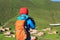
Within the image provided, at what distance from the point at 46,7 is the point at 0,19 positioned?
7.74 m

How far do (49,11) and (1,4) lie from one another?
4937 millimetres

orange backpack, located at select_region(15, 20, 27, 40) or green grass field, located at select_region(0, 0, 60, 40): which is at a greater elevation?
orange backpack, located at select_region(15, 20, 27, 40)

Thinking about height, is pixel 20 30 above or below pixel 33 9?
above

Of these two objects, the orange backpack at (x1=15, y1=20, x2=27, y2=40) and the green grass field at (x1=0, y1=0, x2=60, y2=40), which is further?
the green grass field at (x1=0, y1=0, x2=60, y2=40)

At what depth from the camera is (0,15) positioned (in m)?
26.2

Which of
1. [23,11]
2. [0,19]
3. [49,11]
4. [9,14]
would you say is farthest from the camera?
[49,11]

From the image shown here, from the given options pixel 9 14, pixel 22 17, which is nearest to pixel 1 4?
pixel 9 14

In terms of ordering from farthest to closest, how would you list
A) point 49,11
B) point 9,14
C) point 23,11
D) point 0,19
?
1. point 49,11
2. point 9,14
3. point 0,19
4. point 23,11

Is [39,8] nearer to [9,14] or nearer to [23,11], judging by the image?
[9,14]

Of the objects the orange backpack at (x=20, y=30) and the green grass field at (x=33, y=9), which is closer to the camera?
the orange backpack at (x=20, y=30)

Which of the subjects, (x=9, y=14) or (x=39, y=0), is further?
(x=39, y=0)

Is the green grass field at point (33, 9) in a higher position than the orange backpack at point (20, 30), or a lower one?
lower

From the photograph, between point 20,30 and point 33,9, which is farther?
point 33,9

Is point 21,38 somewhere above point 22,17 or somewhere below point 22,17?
below
